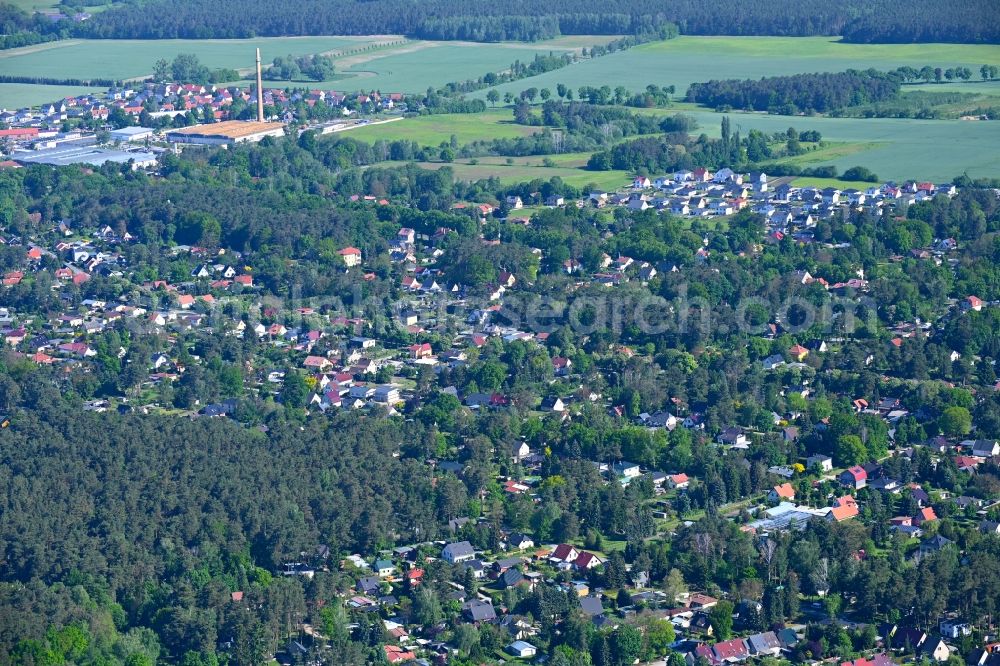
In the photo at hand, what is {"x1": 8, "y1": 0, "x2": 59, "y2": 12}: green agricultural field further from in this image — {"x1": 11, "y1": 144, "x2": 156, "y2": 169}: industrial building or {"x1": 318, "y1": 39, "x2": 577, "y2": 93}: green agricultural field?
{"x1": 11, "y1": 144, "x2": 156, "y2": 169}: industrial building

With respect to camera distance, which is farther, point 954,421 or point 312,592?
point 954,421

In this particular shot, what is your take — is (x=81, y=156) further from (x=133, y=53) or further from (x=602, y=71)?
(x=133, y=53)

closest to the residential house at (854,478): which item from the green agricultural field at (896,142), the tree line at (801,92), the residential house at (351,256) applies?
the residential house at (351,256)

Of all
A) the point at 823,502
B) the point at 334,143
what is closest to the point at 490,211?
the point at 334,143

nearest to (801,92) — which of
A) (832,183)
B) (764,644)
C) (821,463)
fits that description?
(832,183)

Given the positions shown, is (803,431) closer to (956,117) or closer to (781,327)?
(781,327)

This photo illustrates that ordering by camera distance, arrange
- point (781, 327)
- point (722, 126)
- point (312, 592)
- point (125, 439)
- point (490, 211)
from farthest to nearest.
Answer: point (722, 126), point (490, 211), point (781, 327), point (125, 439), point (312, 592)

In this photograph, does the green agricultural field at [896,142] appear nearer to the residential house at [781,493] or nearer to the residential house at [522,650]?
the residential house at [781,493]
